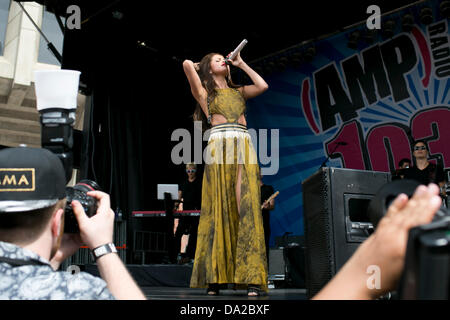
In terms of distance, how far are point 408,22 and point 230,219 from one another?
4763mm

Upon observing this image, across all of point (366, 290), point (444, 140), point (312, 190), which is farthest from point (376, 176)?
point (444, 140)

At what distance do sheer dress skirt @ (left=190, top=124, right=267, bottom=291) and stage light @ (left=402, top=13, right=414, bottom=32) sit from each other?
4324mm

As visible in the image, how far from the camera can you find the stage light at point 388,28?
6597 millimetres

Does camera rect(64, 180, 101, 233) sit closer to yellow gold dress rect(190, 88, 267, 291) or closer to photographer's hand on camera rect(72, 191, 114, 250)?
photographer's hand on camera rect(72, 191, 114, 250)

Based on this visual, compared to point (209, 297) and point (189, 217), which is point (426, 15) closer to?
point (189, 217)

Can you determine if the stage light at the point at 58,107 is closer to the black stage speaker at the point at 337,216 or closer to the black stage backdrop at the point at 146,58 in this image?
the black stage speaker at the point at 337,216

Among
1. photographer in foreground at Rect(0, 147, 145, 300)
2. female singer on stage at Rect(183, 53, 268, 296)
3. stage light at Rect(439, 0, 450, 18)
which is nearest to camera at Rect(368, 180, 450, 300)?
photographer in foreground at Rect(0, 147, 145, 300)

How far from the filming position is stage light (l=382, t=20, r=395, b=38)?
21.6ft

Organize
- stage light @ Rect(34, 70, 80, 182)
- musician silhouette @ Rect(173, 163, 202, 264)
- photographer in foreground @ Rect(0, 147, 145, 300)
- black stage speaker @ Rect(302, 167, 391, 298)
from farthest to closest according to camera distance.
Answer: musician silhouette @ Rect(173, 163, 202, 264), black stage speaker @ Rect(302, 167, 391, 298), stage light @ Rect(34, 70, 80, 182), photographer in foreground @ Rect(0, 147, 145, 300)

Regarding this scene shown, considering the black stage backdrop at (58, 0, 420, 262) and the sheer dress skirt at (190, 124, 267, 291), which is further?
the black stage backdrop at (58, 0, 420, 262)

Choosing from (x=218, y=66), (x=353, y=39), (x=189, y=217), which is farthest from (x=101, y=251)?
(x=353, y=39)

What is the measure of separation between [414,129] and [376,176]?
14.1ft

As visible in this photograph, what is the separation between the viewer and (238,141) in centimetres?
330
